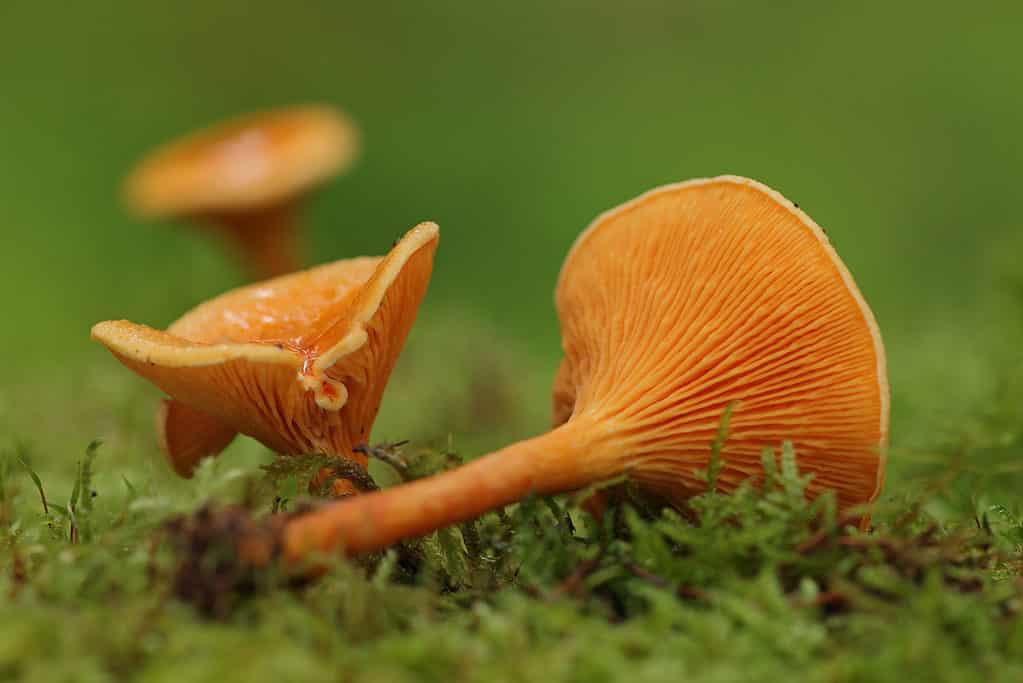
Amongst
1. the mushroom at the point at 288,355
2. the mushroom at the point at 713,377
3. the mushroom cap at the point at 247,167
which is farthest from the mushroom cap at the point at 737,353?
Answer: the mushroom cap at the point at 247,167

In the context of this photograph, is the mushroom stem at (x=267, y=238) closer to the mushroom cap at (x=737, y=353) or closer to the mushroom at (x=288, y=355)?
the mushroom at (x=288, y=355)

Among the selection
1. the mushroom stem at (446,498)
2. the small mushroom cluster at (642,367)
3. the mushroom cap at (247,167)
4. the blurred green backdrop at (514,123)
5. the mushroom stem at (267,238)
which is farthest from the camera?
the blurred green backdrop at (514,123)

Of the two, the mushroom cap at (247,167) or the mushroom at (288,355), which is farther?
the mushroom cap at (247,167)

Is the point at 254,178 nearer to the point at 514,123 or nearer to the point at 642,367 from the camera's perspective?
the point at 514,123

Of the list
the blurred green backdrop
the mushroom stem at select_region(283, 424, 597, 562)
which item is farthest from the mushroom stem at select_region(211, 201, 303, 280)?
the mushroom stem at select_region(283, 424, 597, 562)

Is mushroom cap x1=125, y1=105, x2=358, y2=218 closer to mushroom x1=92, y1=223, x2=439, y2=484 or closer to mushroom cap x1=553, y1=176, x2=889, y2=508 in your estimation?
mushroom x1=92, y1=223, x2=439, y2=484

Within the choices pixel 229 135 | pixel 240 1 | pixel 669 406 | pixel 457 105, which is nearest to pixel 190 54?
pixel 240 1
